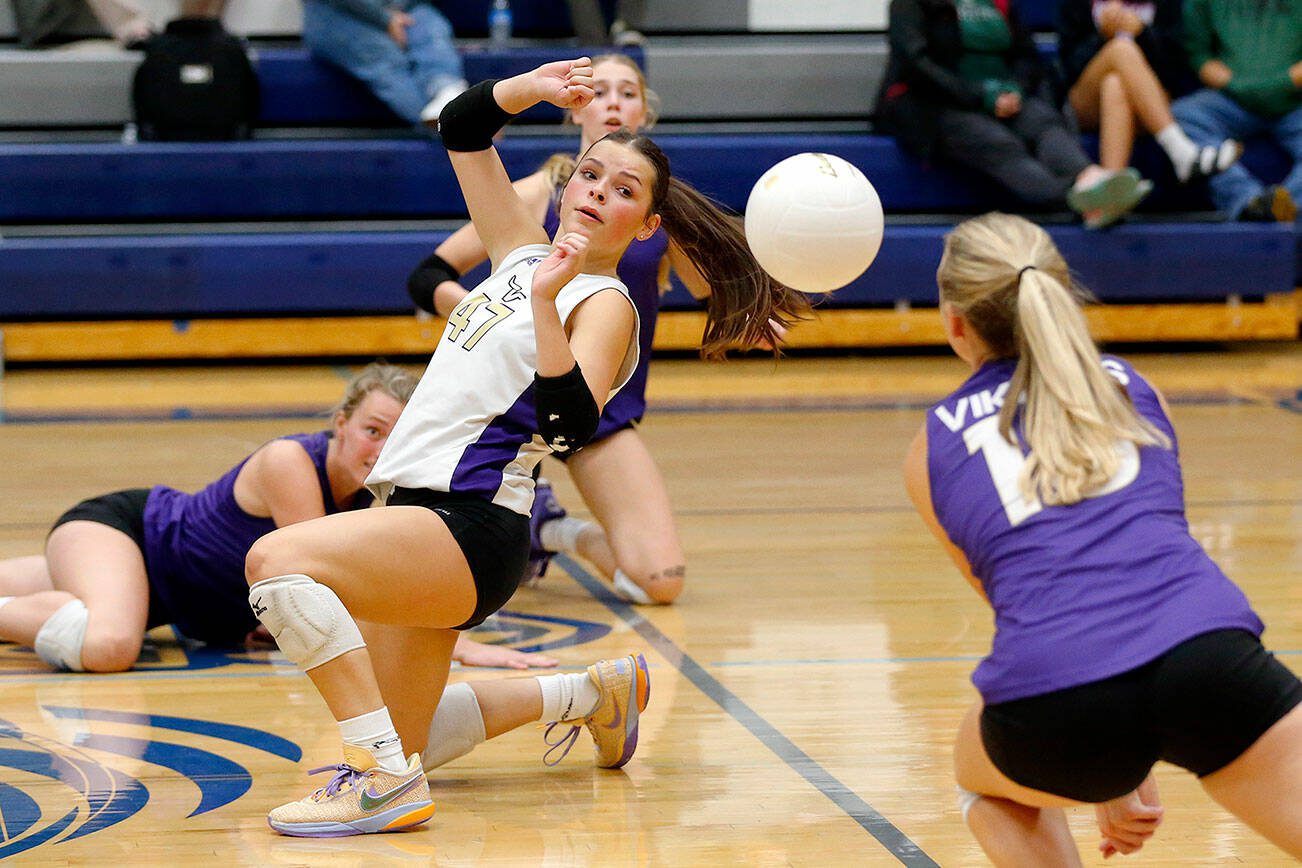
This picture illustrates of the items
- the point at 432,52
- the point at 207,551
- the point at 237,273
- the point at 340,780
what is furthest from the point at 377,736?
the point at 432,52

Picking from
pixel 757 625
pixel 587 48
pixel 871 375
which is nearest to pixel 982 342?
pixel 757 625

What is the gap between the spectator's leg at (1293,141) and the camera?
8.41 meters

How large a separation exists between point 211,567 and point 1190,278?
19.7ft

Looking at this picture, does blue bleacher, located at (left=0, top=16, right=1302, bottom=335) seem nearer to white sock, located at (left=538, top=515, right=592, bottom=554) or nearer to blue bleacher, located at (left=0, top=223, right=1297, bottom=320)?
blue bleacher, located at (left=0, top=223, right=1297, bottom=320)

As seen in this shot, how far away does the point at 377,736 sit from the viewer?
8.93ft

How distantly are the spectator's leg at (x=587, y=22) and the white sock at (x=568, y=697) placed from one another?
605cm

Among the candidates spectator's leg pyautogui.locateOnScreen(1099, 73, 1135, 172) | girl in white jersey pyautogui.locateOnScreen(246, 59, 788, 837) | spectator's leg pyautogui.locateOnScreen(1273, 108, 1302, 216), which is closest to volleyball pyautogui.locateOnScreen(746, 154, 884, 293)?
girl in white jersey pyautogui.locateOnScreen(246, 59, 788, 837)

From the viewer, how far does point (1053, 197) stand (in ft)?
26.3

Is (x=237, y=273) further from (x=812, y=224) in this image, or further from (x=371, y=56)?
(x=812, y=224)

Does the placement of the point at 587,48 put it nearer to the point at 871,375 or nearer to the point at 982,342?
the point at 871,375

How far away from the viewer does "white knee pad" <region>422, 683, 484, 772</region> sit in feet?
9.82

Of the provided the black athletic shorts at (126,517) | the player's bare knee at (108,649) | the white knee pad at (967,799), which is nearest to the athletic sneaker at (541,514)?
the black athletic shorts at (126,517)

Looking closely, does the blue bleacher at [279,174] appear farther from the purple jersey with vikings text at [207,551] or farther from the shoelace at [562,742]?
the shoelace at [562,742]

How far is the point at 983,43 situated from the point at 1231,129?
1.50 metres
